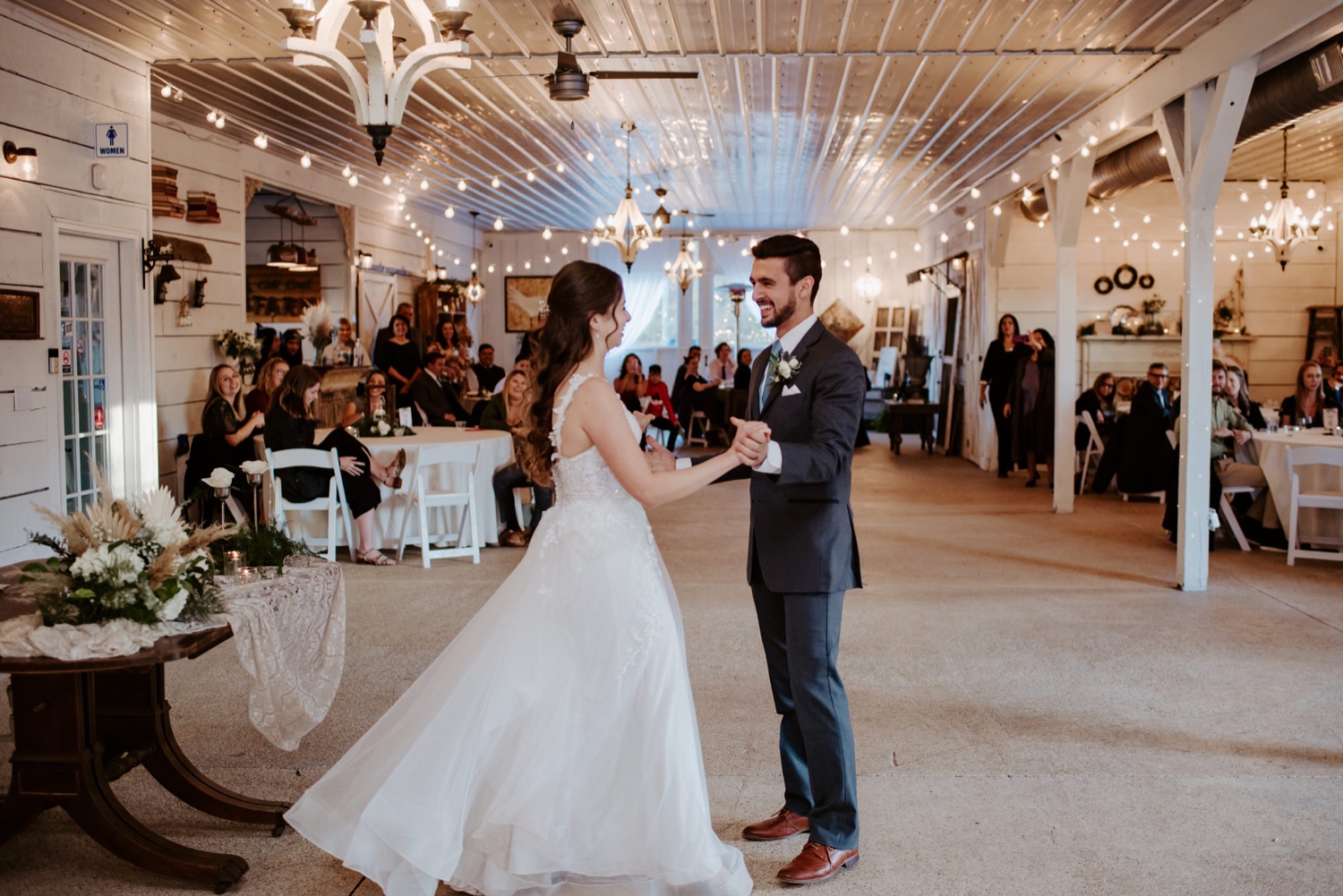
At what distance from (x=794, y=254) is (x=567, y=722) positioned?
4.47 ft

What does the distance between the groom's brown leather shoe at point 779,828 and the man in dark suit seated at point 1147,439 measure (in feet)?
25.0

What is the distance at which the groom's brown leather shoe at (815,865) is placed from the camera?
3.09 m

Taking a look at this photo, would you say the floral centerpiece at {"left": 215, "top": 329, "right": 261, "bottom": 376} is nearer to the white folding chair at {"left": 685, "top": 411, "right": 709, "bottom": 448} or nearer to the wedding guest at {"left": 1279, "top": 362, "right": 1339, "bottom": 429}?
the white folding chair at {"left": 685, "top": 411, "right": 709, "bottom": 448}

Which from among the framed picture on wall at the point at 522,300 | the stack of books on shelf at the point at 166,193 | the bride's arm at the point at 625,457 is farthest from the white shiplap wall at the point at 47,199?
the framed picture on wall at the point at 522,300

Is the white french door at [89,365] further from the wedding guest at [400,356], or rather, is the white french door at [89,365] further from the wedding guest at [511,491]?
the wedding guest at [400,356]

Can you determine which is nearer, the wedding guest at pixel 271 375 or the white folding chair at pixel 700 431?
the wedding guest at pixel 271 375

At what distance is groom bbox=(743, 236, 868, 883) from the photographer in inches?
121

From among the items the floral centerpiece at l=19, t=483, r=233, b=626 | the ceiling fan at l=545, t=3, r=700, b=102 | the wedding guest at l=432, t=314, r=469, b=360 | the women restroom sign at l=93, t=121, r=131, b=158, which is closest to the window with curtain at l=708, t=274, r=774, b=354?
the wedding guest at l=432, t=314, r=469, b=360

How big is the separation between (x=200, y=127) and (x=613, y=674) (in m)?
8.72

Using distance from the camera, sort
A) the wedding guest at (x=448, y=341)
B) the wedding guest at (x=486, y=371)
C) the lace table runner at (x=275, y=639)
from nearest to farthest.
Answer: the lace table runner at (x=275, y=639) < the wedding guest at (x=448, y=341) < the wedding guest at (x=486, y=371)

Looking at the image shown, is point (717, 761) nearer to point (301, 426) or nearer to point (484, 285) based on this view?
point (301, 426)

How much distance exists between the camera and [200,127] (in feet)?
32.9

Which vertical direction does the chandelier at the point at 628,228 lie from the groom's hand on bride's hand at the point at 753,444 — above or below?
above

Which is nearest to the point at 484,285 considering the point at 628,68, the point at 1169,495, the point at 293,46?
the point at 628,68
